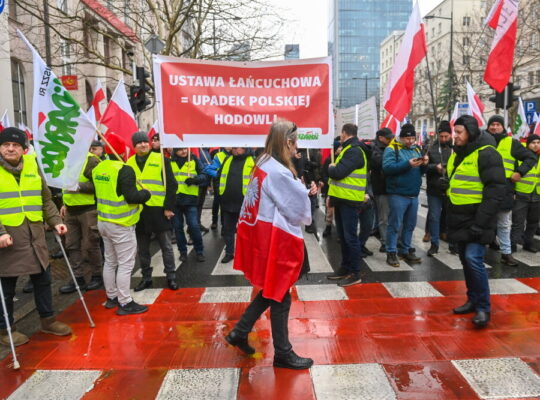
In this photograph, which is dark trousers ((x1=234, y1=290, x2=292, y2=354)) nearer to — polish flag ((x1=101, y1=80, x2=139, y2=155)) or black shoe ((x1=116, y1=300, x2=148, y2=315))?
black shoe ((x1=116, y1=300, x2=148, y2=315))

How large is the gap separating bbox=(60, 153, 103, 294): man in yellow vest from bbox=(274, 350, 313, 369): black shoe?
3.38 metres

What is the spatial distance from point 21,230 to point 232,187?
3350 millimetres

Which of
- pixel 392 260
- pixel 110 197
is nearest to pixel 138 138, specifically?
pixel 110 197

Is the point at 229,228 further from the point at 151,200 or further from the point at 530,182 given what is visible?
the point at 530,182

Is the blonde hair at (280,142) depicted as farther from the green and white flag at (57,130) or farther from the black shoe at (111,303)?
the black shoe at (111,303)

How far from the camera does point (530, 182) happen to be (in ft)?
23.7

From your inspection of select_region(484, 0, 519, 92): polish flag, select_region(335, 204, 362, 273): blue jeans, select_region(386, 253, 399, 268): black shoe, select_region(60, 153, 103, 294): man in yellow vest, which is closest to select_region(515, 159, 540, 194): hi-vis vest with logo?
select_region(484, 0, 519, 92): polish flag

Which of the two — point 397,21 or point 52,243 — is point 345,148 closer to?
point 52,243

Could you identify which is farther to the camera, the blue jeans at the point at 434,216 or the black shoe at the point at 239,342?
the blue jeans at the point at 434,216

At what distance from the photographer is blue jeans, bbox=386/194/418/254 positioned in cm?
673

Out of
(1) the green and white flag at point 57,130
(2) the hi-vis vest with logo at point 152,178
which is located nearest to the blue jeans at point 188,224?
(2) the hi-vis vest with logo at point 152,178

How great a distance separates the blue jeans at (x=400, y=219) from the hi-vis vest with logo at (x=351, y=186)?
1067mm

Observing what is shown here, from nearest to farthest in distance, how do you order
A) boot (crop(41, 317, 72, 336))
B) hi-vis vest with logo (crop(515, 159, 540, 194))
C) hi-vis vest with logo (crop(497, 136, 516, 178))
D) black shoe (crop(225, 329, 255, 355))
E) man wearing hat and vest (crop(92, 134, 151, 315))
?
black shoe (crop(225, 329, 255, 355))
boot (crop(41, 317, 72, 336))
man wearing hat and vest (crop(92, 134, 151, 315))
hi-vis vest with logo (crop(497, 136, 516, 178))
hi-vis vest with logo (crop(515, 159, 540, 194))

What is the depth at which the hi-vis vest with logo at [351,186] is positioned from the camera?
582 centimetres
